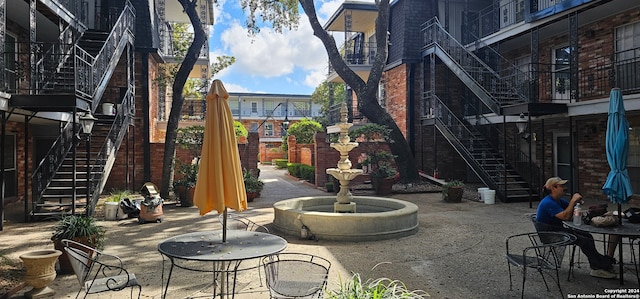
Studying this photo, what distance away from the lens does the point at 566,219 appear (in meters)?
5.75

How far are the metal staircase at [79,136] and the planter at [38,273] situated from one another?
15.7 ft

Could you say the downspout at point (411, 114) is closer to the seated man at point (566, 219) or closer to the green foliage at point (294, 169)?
the green foliage at point (294, 169)

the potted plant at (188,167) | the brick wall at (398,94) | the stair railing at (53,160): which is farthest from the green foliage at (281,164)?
the stair railing at (53,160)

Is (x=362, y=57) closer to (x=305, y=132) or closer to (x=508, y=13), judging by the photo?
(x=508, y=13)

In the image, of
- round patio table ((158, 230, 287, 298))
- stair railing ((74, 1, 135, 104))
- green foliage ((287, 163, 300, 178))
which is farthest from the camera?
green foliage ((287, 163, 300, 178))

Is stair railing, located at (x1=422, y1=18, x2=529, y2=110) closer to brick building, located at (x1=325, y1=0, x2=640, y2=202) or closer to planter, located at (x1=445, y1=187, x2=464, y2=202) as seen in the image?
brick building, located at (x1=325, y1=0, x2=640, y2=202)

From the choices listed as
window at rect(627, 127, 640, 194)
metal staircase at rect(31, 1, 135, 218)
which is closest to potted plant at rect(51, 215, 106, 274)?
metal staircase at rect(31, 1, 135, 218)

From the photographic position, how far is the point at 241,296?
518 centimetres

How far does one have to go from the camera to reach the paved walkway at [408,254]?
5.40 meters

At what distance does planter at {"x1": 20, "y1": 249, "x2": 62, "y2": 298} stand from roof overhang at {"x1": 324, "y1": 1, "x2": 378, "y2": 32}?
17.4 meters

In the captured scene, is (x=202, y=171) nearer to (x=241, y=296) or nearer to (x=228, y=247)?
(x=228, y=247)

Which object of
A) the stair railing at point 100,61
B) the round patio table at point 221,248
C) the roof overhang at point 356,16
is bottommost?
the round patio table at point 221,248

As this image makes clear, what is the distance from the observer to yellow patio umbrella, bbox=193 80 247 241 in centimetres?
432

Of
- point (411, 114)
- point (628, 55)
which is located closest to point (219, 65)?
point (411, 114)
